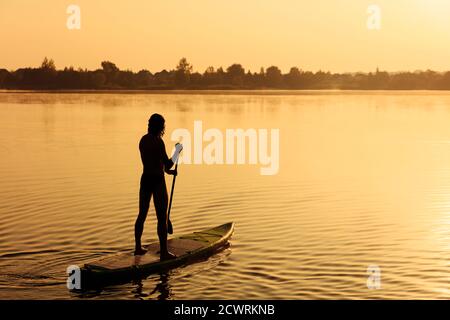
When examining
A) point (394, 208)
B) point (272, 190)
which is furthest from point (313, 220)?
point (272, 190)

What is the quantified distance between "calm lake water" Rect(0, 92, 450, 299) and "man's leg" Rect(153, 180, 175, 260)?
52 cm

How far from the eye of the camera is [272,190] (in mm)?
22688

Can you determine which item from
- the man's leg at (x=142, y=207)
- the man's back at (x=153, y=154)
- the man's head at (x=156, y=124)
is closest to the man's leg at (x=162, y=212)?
the man's leg at (x=142, y=207)

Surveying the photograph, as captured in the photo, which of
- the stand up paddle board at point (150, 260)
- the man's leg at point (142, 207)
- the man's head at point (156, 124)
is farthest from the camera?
the man's leg at point (142, 207)

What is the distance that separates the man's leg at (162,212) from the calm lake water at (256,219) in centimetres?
52

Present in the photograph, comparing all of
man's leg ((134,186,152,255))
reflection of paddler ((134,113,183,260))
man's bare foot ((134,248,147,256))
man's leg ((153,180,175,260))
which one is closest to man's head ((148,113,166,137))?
reflection of paddler ((134,113,183,260))

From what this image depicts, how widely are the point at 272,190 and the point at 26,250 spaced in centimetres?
967

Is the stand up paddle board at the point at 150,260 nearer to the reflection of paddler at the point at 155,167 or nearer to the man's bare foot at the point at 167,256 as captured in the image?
the man's bare foot at the point at 167,256

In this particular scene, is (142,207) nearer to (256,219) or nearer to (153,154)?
(153,154)

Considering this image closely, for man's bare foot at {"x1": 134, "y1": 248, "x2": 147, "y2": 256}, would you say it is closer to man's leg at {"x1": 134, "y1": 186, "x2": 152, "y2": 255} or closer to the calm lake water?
man's leg at {"x1": 134, "y1": 186, "x2": 152, "y2": 255}

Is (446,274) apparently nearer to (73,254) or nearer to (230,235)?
(230,235)

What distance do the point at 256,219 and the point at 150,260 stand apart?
5.29m

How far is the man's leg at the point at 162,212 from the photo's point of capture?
43.0 feet

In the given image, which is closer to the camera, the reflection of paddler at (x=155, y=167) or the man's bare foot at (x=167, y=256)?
the reflection of paddler at (x=155, y=167)
